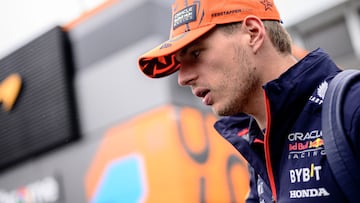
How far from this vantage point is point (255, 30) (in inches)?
54.0

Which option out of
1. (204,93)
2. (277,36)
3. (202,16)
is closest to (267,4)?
(277,36)

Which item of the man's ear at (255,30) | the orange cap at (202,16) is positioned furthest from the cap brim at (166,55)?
the man's ear at (255,30)

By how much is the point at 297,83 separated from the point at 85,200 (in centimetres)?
343

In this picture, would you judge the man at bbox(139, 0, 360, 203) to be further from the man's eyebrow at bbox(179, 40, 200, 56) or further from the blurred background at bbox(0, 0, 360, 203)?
the blurred background at bbox(0, 0, 360, 203)

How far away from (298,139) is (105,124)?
10.6ft

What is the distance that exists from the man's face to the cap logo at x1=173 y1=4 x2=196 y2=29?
0.07 m

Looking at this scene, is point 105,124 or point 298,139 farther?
point 105,124

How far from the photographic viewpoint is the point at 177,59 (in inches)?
57.3

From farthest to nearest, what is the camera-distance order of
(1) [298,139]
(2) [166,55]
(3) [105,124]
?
(3) [105,124] < (2) [166,55] < (1) [298,139]

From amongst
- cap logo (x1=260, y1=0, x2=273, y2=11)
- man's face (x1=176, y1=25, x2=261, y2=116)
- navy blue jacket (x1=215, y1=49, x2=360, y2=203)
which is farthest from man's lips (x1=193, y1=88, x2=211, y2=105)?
cap logo (x1=260, y1=0, x2=273, y2=11)

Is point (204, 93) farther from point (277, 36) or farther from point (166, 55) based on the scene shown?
point (277, 36)

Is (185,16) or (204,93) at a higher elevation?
(185,16)

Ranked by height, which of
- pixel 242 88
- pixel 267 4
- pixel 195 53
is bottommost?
pixel 242 88

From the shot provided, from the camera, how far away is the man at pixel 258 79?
3.85ft
